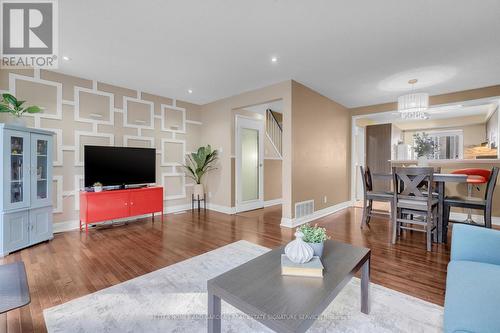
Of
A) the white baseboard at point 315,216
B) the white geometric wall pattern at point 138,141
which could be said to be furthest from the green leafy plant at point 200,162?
the white baseboard at point 315,216

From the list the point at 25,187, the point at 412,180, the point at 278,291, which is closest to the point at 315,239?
the point at 278,291

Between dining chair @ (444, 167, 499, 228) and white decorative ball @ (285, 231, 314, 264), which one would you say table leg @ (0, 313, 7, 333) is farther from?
dining chair @ (444, 167, 499, 228)

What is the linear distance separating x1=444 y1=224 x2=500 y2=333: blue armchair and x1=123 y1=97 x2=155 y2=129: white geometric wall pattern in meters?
4.79

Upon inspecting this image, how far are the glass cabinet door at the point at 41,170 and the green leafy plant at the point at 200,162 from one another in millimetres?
2399

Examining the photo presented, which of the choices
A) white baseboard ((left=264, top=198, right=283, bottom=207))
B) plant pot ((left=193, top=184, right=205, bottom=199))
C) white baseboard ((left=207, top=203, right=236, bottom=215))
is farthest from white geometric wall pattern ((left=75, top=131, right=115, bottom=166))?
white baseboard ((left=264, top=198, right=283, bottom=207))

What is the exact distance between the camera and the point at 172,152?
498cm

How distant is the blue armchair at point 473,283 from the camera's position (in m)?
0.91

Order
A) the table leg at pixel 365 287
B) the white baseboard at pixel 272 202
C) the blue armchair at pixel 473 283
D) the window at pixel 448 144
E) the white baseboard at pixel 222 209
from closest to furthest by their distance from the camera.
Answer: the blue armchair at pixel 473 283
the table leg at pixel 365 287
the white baseboard at pixel 222 209
the white baseboard at pixel 272 202
the window at pixel 448 144

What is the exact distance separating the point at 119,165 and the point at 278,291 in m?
3.78

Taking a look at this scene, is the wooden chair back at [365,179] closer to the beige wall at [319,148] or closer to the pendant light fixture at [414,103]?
the beige wall at [319,148]

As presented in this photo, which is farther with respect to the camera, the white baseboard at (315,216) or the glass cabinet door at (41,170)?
the white baseboard at (315,216)

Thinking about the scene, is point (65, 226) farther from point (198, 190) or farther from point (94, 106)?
point (198, 190)

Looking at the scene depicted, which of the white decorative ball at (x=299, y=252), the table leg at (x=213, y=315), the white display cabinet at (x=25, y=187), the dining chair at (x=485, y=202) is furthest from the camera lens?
the dining chair at (x=485, y=202)

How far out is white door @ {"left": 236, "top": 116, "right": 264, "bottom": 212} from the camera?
513 cm
